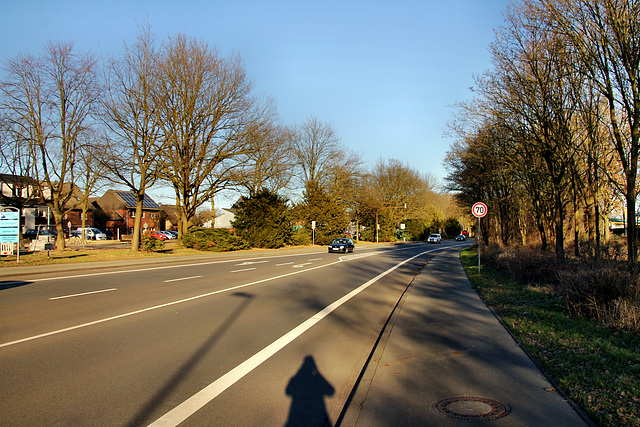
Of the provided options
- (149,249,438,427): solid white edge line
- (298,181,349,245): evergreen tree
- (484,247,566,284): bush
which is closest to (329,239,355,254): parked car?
(298,181,349,245): evergreen tree


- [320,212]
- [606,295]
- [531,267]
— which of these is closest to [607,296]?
[606,295]

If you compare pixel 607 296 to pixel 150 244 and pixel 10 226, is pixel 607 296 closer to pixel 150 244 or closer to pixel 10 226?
pixel 10 226

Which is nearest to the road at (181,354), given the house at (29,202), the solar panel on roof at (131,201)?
the house at (29,202)

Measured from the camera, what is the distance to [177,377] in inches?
206

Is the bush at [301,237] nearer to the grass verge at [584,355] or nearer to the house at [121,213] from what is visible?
the house at [121,213]

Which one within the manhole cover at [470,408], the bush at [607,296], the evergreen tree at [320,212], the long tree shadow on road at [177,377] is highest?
the evergreen tree at [320,212]

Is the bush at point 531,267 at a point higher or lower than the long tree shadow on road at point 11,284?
higher

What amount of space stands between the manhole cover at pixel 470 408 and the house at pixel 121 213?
79156mm

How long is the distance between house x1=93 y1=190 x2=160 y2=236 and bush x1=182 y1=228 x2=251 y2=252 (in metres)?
47.4

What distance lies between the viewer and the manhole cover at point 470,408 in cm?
412

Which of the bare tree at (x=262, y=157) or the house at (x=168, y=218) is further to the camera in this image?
the house at (x=168, y=218)

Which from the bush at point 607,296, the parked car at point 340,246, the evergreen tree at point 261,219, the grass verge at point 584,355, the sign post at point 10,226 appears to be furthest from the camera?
the evergreen tree at point 261,219

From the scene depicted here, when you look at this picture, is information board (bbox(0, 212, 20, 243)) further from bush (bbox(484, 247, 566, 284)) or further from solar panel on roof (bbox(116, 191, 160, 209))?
solar panel on roof (bbox(116, 191, 160, 209))

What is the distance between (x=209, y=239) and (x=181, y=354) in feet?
93.6
